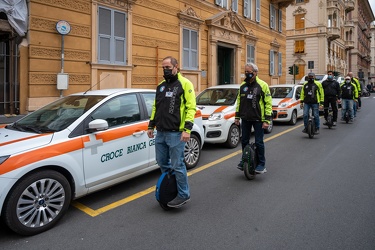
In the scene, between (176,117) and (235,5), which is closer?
(176,117)

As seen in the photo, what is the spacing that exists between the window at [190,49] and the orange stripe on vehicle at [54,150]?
10.6m

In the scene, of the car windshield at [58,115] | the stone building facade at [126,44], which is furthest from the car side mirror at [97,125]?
the stone building facade at [126,44]

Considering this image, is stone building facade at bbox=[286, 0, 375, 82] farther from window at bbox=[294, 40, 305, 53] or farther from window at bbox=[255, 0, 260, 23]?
window at bbox=[255, 0, 260, 23]

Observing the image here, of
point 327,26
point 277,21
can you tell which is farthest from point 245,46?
point 327,26

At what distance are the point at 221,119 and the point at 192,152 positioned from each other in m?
1.92

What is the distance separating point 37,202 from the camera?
3576 millimetres

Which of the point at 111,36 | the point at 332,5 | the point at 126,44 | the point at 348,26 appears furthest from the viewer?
the point at 348,26

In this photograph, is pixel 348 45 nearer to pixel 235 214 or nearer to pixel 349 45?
pixel 349 45

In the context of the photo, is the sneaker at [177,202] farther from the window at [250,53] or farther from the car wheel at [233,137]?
the window at [250,53]

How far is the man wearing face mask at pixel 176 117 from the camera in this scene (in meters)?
4.06

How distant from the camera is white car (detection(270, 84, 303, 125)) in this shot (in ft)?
39.9

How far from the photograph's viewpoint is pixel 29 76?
9273mm

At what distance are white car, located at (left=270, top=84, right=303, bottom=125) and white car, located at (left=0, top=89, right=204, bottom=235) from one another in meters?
7.75

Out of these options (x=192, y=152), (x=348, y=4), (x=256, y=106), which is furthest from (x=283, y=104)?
(x=348, y=4)
